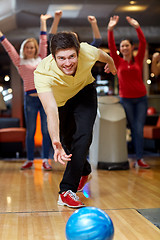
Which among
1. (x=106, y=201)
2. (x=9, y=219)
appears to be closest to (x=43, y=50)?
(x=106, y=201)

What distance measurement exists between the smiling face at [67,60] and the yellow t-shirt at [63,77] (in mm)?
42

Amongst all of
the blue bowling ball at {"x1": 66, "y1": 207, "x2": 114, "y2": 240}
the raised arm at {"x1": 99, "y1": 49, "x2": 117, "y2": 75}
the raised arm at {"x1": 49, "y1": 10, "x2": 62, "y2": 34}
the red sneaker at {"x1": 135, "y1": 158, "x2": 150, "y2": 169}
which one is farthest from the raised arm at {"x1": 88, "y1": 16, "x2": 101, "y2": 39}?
the blue bowling ball at {"x1": 66, "y1": 207, "x2": 114, "y2": 240}

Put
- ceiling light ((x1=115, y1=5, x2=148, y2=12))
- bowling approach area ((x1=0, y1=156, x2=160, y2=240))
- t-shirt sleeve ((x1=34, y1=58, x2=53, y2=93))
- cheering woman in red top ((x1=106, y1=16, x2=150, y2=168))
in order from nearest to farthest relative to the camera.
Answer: bowling approach area ((x1=0, y1=156, x2=160, y2=240)), t-shirt sleeve ((x1=34, y1=58, x2=53, y2=93)), cheering woman in red top ((x1=106, y1=16, x2=150, y2=168)), ceiling light ((x1=115, y1=5, x2=148, y2=12))

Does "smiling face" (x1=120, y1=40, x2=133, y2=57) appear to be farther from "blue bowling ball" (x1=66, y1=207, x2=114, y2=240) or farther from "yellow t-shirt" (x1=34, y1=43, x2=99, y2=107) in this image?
"blue bowling ball" (x1=66, y1=207, x2=114, y2=240)

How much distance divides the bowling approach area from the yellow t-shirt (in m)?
0.69

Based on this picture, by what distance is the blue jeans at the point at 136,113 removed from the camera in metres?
3.74

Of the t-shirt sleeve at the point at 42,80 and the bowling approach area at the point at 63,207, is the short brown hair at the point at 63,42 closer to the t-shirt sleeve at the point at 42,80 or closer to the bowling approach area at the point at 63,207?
the t-shirt sleeve at the point at 42,80

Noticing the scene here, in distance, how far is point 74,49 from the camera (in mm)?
2025

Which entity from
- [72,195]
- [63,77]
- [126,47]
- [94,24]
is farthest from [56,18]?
[72,195]

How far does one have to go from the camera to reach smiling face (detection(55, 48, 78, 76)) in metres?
2.00

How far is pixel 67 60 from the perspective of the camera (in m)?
2.01

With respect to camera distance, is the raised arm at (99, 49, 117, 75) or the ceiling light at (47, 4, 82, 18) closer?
the raised arm at (99, 49, 117, 75)

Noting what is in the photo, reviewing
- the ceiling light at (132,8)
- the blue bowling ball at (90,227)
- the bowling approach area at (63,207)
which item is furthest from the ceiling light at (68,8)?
the blue bowling ball at (90,227)

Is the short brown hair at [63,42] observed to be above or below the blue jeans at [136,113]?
above
